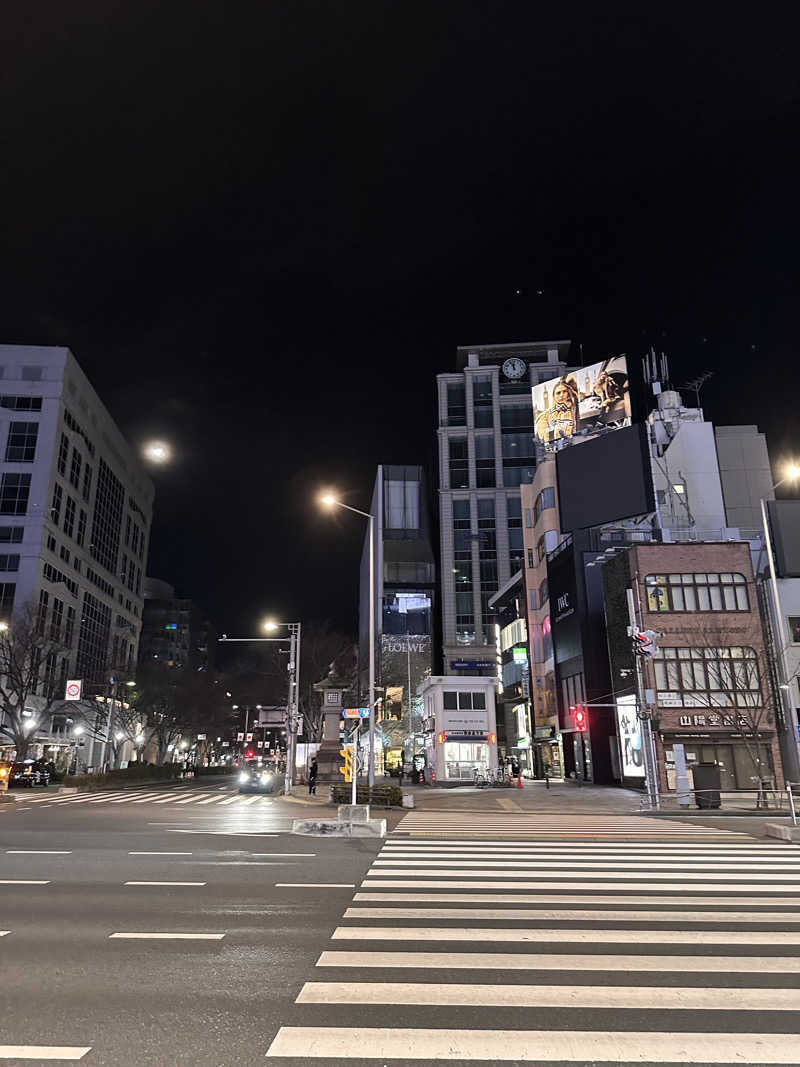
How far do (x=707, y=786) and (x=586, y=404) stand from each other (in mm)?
43155

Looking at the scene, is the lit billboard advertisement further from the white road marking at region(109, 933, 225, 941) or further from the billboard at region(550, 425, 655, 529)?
the white road marking at region(109, 933, 225, 941)

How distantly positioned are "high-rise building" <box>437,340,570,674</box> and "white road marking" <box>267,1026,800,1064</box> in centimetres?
9266

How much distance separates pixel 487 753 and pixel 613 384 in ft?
112

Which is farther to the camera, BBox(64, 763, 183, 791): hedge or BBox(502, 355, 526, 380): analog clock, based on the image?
BBox(502, 355, 526, 380): analog clock

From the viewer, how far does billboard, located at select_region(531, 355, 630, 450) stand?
62031mm

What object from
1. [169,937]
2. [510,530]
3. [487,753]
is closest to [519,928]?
[169,937]

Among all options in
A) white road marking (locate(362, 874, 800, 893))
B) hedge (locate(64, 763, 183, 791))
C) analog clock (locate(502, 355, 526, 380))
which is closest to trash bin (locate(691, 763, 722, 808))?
white road marking (locate(362, 874, 800, 893))

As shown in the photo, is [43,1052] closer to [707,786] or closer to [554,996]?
[554,996]

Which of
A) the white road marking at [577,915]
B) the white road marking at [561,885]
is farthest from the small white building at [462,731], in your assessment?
the white road marking at [577,915]

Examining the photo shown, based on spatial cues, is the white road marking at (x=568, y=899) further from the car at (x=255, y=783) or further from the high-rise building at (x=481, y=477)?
the high-rise building at (x=481, y=477)

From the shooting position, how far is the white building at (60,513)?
232 ft

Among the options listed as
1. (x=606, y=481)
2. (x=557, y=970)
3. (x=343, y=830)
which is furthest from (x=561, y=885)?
(x=606, y=481)

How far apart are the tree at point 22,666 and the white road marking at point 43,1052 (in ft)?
165

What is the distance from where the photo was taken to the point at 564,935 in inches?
320
